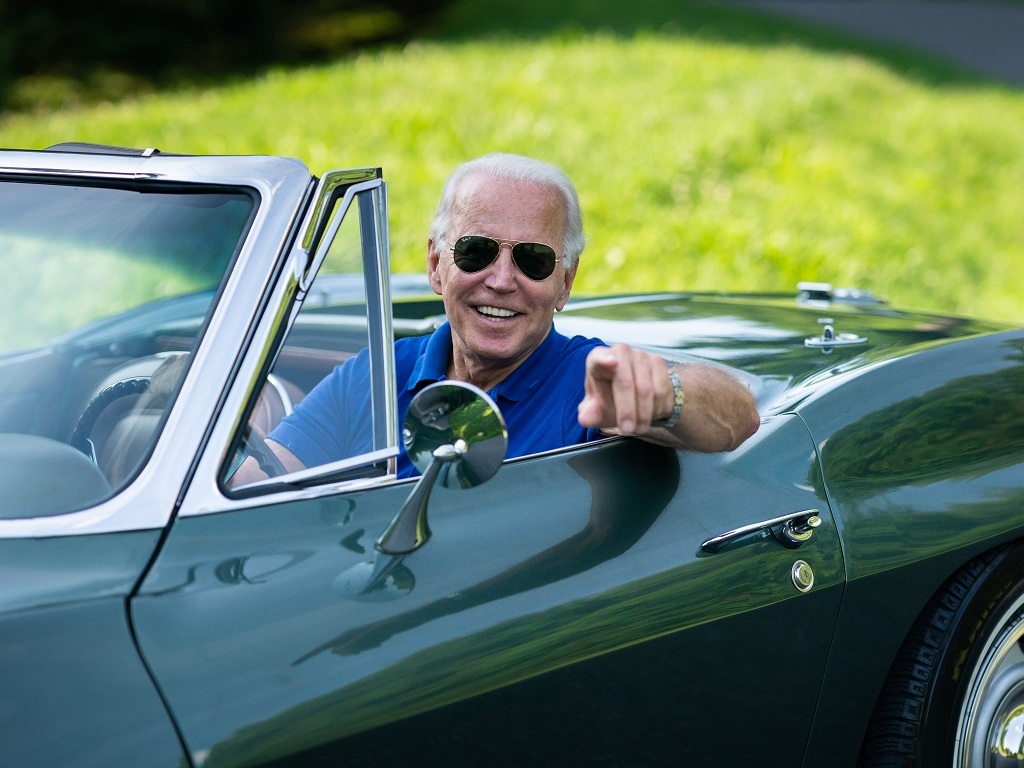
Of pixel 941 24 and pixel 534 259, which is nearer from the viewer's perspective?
pixel 534 259

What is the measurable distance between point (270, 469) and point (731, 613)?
2.61 feet

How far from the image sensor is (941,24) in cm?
2227

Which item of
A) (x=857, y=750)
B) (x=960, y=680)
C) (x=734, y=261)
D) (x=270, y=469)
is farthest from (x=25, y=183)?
(x=734, y=261)

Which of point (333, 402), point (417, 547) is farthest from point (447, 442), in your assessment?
point (333, 402)

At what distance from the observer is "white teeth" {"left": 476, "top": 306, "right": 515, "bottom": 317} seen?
2.48m

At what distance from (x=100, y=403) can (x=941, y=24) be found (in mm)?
22676

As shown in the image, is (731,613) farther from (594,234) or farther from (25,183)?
(594,234)

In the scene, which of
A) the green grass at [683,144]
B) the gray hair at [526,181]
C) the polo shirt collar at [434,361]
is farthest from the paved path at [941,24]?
the polo shirt collar at [434,361]

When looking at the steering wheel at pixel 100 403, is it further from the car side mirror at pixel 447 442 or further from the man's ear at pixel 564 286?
the man's ear at pixel 564 286

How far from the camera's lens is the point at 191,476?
179 centimetres

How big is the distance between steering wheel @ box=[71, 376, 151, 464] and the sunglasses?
678 millimetres

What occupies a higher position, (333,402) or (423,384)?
(423,384)

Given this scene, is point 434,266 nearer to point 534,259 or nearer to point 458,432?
point 534,259

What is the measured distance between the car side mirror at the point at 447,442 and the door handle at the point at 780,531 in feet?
1.70
